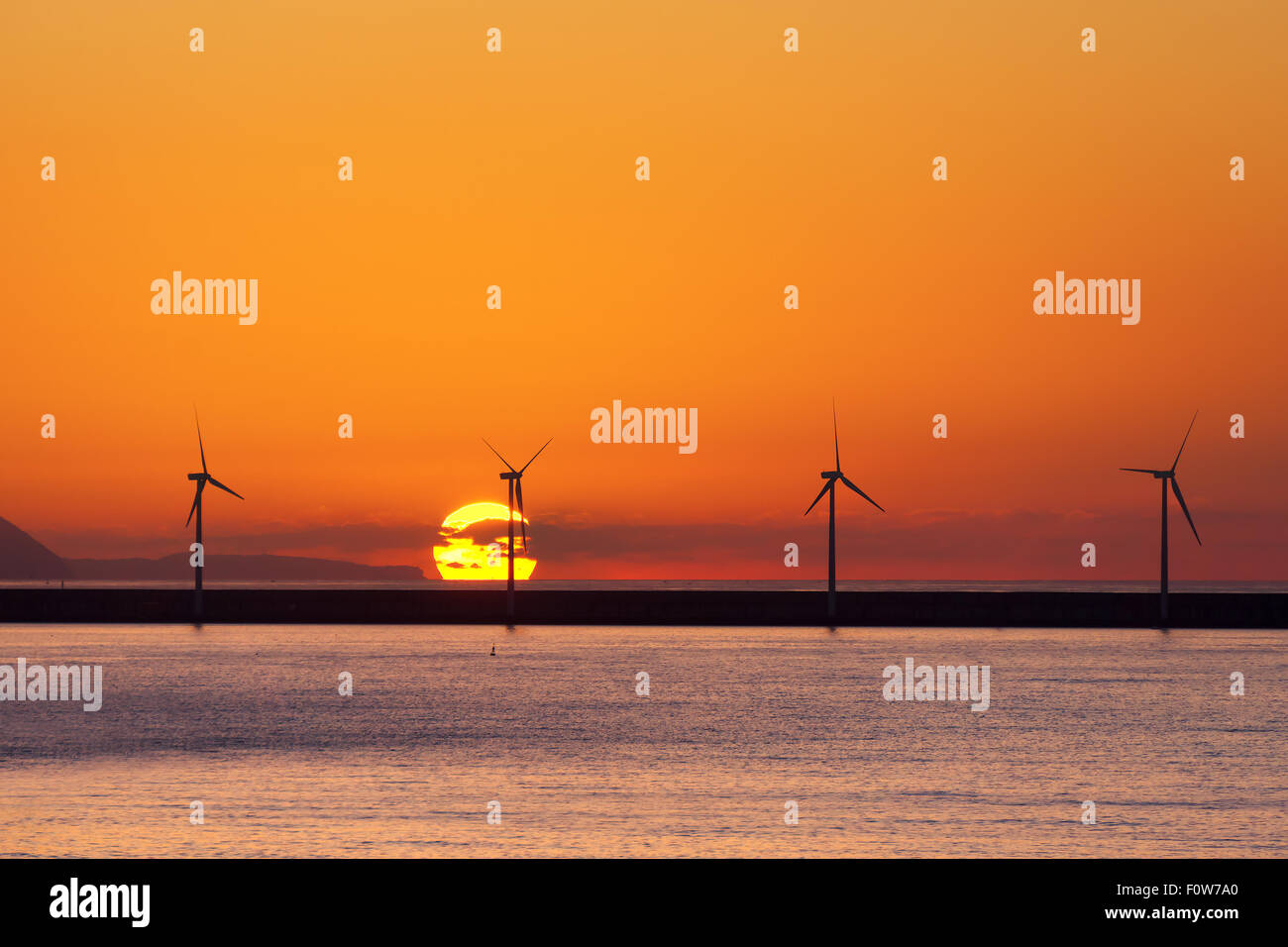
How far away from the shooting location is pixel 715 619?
185 metres

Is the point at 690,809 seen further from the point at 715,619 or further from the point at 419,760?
the point at 715,619

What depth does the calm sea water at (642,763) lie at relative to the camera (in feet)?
118

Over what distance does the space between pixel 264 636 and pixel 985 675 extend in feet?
376

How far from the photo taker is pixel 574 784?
47562 millimetres

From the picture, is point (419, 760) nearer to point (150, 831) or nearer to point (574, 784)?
point (574, 784)

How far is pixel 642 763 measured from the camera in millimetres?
55031

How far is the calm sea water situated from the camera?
3588cm

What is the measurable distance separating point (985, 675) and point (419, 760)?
69685 mm

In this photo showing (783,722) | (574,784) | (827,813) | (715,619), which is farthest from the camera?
(715,619)
